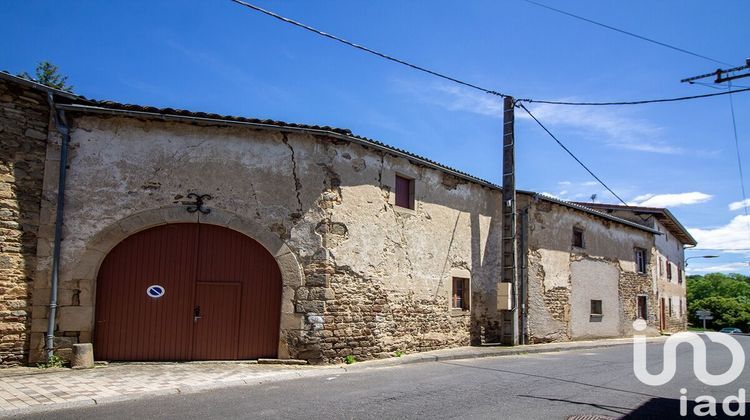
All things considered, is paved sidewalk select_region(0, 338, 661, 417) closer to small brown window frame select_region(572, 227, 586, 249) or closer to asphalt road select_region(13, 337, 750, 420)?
asphalt road select_region(13, 337, 750, 420)

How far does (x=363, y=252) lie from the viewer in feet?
35.2

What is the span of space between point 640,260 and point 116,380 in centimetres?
2018

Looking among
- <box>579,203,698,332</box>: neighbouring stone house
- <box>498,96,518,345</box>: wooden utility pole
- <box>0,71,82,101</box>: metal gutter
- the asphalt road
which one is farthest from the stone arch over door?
<box>579,203,698,332</box>: neighbouring stone house

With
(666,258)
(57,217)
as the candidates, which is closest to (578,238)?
(666,258)

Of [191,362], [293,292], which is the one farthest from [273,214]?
[191,362]

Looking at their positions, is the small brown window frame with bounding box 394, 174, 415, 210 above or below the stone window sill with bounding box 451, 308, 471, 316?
above

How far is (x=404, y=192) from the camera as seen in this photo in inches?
481

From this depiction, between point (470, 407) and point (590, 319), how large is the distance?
43.5 feet

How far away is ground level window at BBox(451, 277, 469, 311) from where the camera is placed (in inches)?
526

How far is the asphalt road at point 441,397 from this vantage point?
5969 millimetres

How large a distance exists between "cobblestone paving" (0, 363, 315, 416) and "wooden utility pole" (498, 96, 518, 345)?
6.65 m

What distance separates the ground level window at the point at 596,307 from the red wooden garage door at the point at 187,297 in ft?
41.2

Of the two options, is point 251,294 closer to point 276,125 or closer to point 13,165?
point 276,125

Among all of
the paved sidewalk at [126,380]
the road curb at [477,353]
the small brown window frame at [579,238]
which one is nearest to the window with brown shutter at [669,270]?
the small brown window frame at [579,238]
